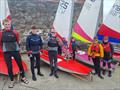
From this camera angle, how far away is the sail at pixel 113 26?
7.98m

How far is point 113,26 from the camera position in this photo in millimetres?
8016

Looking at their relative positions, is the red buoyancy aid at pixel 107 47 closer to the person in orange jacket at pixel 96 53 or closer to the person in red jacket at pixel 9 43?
the person in orange jacket at pixel 96 53

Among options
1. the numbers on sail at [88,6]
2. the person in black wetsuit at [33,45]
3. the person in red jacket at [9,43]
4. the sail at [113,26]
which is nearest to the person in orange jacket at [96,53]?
the sail at [113,26]

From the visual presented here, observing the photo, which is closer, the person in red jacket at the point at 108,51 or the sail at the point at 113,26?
the person in red jacket at the point at 108,51

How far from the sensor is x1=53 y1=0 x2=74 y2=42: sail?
8.03m

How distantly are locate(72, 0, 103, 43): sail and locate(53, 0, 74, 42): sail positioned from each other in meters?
0.46

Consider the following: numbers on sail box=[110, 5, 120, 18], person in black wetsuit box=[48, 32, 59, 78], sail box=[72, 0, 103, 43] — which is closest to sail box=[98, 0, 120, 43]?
numbers on sail box=[110, 5, 120, 18]

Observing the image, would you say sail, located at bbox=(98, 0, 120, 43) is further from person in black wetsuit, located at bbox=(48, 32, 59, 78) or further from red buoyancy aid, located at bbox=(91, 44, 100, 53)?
person in black wetsuit, located at bbox=(48, 32, 59, 78)

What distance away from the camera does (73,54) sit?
809cm

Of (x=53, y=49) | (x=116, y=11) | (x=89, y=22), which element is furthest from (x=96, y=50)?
(x=116, y=11)

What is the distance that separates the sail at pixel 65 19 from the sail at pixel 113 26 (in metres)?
0.95

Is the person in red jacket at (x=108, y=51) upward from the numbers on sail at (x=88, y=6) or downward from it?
downward

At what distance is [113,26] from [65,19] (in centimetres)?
142

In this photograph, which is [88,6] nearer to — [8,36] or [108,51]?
[108,51]
